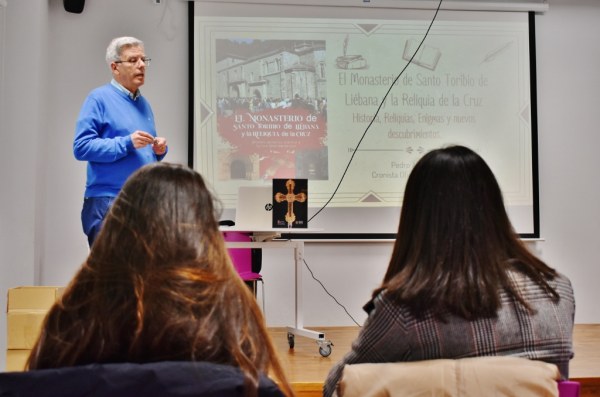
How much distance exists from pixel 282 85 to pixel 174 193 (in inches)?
153

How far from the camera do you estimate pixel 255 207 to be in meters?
3.75

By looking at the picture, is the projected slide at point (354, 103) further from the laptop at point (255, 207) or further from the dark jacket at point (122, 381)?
the dark jacket at point (122, 381)

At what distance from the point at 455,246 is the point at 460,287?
0.09 meters

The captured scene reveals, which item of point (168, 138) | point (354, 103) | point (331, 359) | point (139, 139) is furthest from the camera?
point (354, 103)

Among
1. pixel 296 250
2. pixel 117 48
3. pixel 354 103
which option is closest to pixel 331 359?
pixel 296 250

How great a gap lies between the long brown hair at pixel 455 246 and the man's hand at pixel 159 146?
2.16 metres

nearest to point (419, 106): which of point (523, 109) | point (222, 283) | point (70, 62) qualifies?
point (523, 109)

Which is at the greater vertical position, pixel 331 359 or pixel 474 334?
pixel 474 334

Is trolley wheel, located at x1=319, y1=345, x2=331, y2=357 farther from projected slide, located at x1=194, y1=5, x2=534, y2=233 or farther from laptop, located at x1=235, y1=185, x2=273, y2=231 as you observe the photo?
projected slide, located at x1=194, y1=5, x2=534, y2=233

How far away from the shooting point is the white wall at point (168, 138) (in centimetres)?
428

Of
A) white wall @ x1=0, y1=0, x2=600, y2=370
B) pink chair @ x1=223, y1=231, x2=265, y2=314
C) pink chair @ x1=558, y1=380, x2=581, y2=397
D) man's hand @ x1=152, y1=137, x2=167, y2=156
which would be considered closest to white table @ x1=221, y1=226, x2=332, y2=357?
pink chair @ x1=223, y1=231, x2=265, y2=314

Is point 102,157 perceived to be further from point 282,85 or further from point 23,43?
point 282,85

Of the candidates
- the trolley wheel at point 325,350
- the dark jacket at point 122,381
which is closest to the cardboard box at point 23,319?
the trolley wheel at point 325,350

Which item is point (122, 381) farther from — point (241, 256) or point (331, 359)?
point (241, 256)
